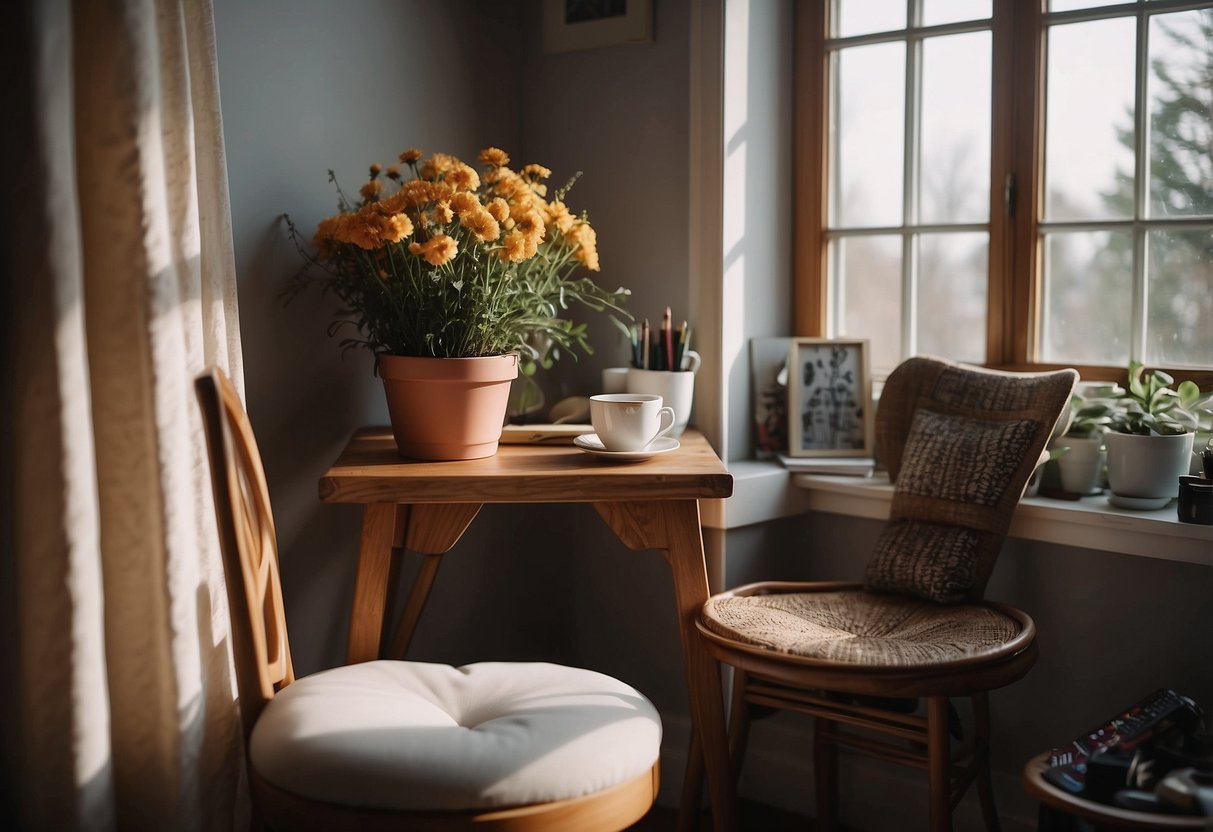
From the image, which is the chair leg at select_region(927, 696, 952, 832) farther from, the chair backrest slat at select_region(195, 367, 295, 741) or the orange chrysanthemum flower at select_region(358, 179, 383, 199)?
the orange chrysanthemum flower at select_region(358, 179, 383, 199)

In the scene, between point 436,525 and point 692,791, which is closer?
point 436,525

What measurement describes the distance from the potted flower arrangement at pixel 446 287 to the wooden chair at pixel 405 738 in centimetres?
31

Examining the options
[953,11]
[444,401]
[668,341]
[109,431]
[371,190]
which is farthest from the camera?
[953,11]

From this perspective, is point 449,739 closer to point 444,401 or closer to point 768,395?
point 444,401

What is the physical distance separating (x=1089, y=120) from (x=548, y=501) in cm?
133

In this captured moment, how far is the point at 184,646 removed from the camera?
4.72ft

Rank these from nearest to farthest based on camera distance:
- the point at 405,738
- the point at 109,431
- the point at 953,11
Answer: the point at 405,738 → the point at 109,431 → the point at 953,11

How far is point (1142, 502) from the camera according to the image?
1817mm

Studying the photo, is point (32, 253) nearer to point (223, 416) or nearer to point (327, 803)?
point (223, 416)

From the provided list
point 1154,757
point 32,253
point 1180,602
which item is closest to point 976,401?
point 1180,602

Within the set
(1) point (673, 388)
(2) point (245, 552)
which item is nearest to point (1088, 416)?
(1) point (673, 388)

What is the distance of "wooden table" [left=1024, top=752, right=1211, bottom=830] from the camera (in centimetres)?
125

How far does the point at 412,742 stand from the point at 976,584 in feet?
3.41

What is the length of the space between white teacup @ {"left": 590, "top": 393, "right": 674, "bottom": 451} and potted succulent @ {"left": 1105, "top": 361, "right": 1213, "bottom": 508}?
0.84 meters
